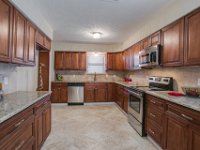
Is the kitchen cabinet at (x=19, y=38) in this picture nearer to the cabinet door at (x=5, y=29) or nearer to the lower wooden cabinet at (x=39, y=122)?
the cabinet door at (x=5, y=29)

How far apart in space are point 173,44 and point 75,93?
4.04 m

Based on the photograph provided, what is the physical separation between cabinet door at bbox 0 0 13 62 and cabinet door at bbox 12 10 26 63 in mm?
127

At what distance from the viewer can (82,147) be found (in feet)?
8.44

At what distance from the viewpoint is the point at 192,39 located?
2.14 meters

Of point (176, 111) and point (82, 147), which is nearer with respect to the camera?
point (176, 111)

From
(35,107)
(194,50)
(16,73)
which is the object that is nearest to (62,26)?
(16,73)

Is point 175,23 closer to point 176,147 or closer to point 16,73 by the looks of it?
point 176,147

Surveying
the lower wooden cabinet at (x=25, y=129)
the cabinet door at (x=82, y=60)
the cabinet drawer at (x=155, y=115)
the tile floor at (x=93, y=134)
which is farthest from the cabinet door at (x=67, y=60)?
the cabinet drawer at (x=155, y=115)

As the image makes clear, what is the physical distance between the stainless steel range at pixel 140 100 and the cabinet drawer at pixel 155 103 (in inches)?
7.6

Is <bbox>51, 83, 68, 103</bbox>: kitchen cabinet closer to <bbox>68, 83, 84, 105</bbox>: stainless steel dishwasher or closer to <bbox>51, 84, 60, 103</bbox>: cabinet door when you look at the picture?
<bbox>51, 84, 60, 103</bbox>: cabinet door

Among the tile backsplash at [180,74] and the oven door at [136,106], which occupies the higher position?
the tile backsplash at [180,74]

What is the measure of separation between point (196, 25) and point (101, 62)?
4.58m

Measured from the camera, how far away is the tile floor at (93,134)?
2.62 metres

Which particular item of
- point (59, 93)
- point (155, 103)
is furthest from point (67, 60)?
point (155, 103)
